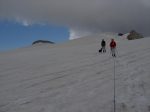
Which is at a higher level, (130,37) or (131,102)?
(130,37)

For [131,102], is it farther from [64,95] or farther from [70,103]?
[64,95]

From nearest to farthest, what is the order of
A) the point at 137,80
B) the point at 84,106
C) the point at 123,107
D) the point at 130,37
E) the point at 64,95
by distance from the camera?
1. the point at 123,107
2. the point at 84,106
3. the point at 64,95
4. the point at 137,80
5. the point at 130,37

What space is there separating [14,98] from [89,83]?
11.7 ft

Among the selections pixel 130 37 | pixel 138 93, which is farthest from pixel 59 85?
pixel 130 37

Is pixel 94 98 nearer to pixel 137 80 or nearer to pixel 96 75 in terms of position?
pixel 137 80

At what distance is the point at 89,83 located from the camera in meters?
11.2

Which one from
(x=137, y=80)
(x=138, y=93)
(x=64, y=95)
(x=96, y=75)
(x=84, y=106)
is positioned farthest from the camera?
(x=96, y=75)

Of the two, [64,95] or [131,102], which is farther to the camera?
[64,95]

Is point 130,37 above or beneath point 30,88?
above

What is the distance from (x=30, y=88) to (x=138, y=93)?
17.3ft

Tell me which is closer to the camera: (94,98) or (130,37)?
(94,98)

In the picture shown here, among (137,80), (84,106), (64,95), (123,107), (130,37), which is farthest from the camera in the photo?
(130,37)

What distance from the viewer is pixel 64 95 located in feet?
→ 31.8

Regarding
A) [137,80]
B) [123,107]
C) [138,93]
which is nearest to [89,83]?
[137,80]
